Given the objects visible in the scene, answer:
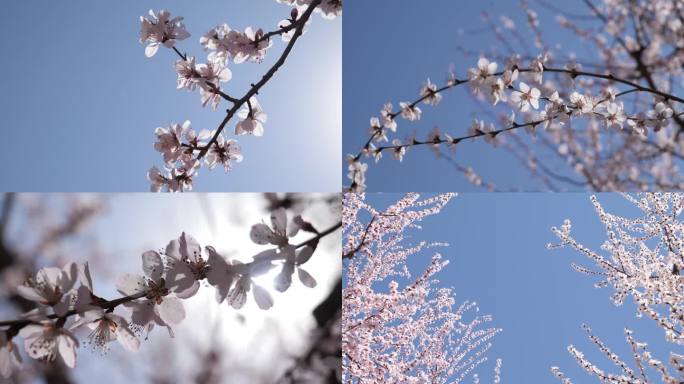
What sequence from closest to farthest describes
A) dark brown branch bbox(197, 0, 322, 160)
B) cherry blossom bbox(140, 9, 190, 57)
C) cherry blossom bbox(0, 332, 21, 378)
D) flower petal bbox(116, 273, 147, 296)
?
cherry blossom bbox(0, 332, 21, 378), flower petal bbox(116, 273, 147, 296), dark brown branch bbox(197, 0, 322, 160), cherry blossom bbox(140, 9, 190, 57)

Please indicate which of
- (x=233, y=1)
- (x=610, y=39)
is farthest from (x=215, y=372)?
(x=610, y=39)

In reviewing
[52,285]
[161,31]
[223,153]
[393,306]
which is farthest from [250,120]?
[52,285]

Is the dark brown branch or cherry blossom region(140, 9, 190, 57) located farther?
cherry blossom region(140, 9, 190, 57)

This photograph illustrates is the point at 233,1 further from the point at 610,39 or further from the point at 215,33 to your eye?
the point at 610,39

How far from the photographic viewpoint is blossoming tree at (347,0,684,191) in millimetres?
1511

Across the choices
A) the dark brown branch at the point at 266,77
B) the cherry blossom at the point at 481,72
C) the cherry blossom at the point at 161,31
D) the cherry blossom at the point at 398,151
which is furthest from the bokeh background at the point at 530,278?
the cherry blossom at the point at 161,31

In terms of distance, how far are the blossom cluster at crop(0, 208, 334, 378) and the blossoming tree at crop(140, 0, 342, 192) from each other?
566mm

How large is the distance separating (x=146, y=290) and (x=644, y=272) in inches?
51.2

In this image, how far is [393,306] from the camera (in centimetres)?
161

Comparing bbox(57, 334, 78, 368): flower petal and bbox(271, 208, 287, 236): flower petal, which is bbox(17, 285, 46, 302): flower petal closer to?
bbox(57, 334, 78, 368): flower petal

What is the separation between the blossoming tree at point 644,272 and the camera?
1404 millimetres

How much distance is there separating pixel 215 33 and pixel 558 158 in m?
0.94

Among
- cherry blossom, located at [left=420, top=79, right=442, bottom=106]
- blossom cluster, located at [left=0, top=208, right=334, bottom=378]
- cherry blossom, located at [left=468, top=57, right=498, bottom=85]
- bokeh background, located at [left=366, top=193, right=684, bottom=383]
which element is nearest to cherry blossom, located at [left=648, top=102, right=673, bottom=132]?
bokeh background, located at [left=366, top=193, right=684, bottom=383]

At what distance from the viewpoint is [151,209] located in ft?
5.08
